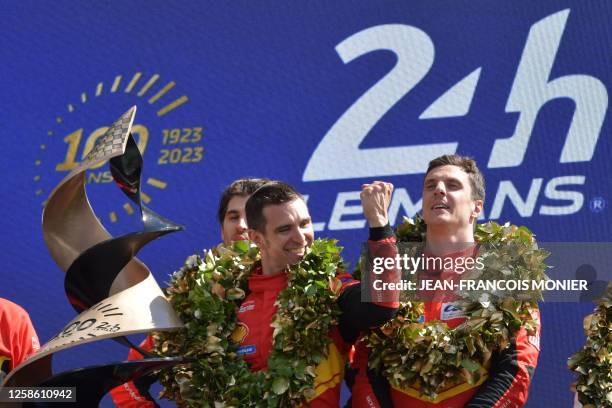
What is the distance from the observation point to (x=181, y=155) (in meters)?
4.68

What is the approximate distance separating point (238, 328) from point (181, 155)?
5.27 feet

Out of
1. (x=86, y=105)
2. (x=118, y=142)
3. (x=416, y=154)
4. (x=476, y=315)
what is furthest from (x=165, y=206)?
(x=476, y=315)

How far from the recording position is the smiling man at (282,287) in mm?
3035

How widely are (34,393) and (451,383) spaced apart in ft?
4.21

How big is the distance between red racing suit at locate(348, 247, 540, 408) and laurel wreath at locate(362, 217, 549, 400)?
0.10ft

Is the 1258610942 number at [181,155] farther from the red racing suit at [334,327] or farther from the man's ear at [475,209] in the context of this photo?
the man's ear at [475,209]

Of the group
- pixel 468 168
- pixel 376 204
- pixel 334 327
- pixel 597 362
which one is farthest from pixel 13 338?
pixel 597 362

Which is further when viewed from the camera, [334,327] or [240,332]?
[240,332]

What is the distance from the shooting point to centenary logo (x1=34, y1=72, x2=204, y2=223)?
4.69 metres

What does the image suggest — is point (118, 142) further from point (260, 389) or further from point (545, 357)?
point (545, 357)

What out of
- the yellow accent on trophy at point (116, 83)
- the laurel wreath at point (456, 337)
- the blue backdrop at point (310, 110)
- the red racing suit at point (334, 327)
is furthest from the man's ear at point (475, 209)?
the yellow accent on trophy at point (116, 83)

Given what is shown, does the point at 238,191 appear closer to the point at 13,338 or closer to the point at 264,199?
the point at 264,199

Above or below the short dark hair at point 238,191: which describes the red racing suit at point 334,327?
below

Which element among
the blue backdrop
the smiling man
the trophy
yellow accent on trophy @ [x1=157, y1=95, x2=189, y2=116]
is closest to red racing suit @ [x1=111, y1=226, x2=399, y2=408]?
the smiling man
